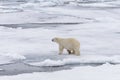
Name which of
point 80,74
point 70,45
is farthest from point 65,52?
point 80,74

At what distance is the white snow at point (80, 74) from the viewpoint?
6.23m

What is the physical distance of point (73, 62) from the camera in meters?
7.72

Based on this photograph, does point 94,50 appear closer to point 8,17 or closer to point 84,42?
point 84,42

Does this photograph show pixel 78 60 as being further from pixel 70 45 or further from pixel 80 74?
pixel 80 74

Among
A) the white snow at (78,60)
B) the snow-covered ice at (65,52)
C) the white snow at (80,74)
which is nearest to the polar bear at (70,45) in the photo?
the snow-covered ice at (65,52)

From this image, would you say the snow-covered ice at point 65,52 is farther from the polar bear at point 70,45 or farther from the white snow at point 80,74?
the polar bear at point 70,45

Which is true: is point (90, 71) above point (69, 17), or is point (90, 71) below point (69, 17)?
above

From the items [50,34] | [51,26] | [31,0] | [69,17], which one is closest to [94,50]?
[50,34]

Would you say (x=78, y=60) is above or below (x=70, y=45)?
below

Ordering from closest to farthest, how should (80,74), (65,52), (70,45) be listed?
(80,74) < (70,45) < (65,52)

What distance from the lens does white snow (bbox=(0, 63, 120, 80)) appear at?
A: 6.23 metres

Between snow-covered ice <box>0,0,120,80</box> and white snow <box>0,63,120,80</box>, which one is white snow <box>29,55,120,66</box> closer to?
snow-covered ice <box>0,0,120,80</box>

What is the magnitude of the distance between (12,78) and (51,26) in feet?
26.0

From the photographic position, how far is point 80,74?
6.49 metres
